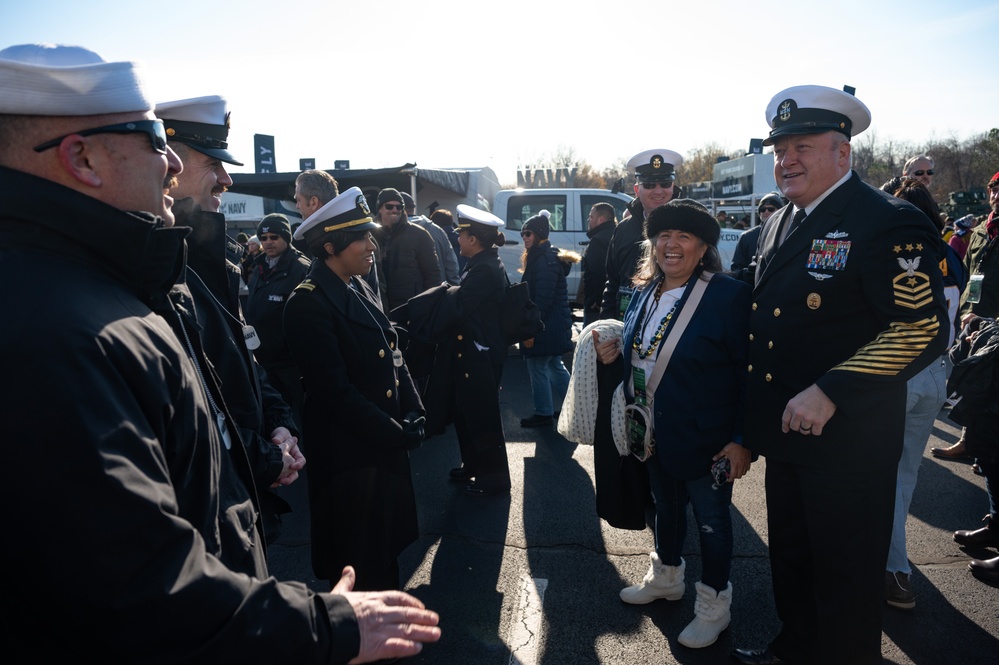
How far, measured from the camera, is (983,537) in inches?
152

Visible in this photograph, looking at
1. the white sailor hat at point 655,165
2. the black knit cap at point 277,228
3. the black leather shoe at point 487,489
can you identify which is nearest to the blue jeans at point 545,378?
the black leather shoe at point 487,489

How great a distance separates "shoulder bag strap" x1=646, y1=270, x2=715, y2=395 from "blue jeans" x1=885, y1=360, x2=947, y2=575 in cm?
138

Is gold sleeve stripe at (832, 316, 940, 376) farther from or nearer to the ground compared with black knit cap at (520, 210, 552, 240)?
nearer to the ground

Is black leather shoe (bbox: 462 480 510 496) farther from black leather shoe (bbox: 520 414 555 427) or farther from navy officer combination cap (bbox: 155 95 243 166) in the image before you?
navy officer combination cap (bbox: 155 95 243 166)

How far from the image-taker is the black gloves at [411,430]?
3061mm

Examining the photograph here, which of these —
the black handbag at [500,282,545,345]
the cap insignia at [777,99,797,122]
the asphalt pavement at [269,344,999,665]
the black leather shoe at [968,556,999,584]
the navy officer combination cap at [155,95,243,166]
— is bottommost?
the asphalt pavement at [269,344,999,665]

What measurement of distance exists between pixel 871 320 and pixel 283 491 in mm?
4422

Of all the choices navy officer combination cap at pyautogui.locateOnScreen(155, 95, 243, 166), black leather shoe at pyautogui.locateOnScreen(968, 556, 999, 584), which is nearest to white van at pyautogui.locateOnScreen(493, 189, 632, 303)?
black leather shoe at pyautogui.locateOnScreen(968, 556, 999, 584)

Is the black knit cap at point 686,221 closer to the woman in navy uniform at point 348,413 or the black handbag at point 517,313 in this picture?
the woman in navy uniform at point 348,413

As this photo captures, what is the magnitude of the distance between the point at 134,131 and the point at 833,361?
232cm

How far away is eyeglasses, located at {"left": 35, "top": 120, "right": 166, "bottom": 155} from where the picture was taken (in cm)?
123

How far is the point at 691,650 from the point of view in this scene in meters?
3.01

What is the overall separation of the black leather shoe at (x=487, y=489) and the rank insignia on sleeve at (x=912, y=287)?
10.4ft

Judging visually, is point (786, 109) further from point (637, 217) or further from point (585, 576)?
point (585, 576)
